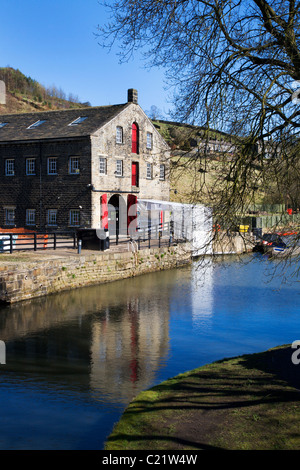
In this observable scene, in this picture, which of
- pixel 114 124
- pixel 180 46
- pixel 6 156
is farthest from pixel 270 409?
pixel 6 156

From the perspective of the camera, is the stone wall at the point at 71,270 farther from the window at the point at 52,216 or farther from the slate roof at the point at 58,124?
the slate roof at the point at 58,124

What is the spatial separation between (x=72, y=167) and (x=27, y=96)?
6176 centimetres

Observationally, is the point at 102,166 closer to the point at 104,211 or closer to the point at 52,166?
the point at 104,211

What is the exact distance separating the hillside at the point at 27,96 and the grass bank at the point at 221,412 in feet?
231

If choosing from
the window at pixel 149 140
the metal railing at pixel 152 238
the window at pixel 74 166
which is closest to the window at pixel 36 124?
the window at pixel 74 166

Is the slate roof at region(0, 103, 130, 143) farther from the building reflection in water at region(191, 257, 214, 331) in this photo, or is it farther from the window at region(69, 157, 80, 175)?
the building reflection in water at region(191, 257, 214, 331)

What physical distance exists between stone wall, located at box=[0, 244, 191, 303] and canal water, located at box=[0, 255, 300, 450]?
19.1 inches

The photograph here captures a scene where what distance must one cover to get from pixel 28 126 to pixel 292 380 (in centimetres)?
2979

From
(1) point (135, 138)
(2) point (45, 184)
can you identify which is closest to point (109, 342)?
(2) point (45, 184)

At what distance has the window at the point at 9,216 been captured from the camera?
31.9 metres

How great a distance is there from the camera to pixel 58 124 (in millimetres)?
31891

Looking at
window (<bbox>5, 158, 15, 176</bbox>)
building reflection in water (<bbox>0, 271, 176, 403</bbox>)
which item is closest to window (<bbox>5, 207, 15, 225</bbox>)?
window (<bbox>5, 158, 15, 176</bbox>)

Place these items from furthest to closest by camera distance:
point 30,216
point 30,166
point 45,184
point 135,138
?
point 135,138 < point 30,166 < point 30,216 < point 45,184

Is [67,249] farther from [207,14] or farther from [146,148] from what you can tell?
[207,14]
